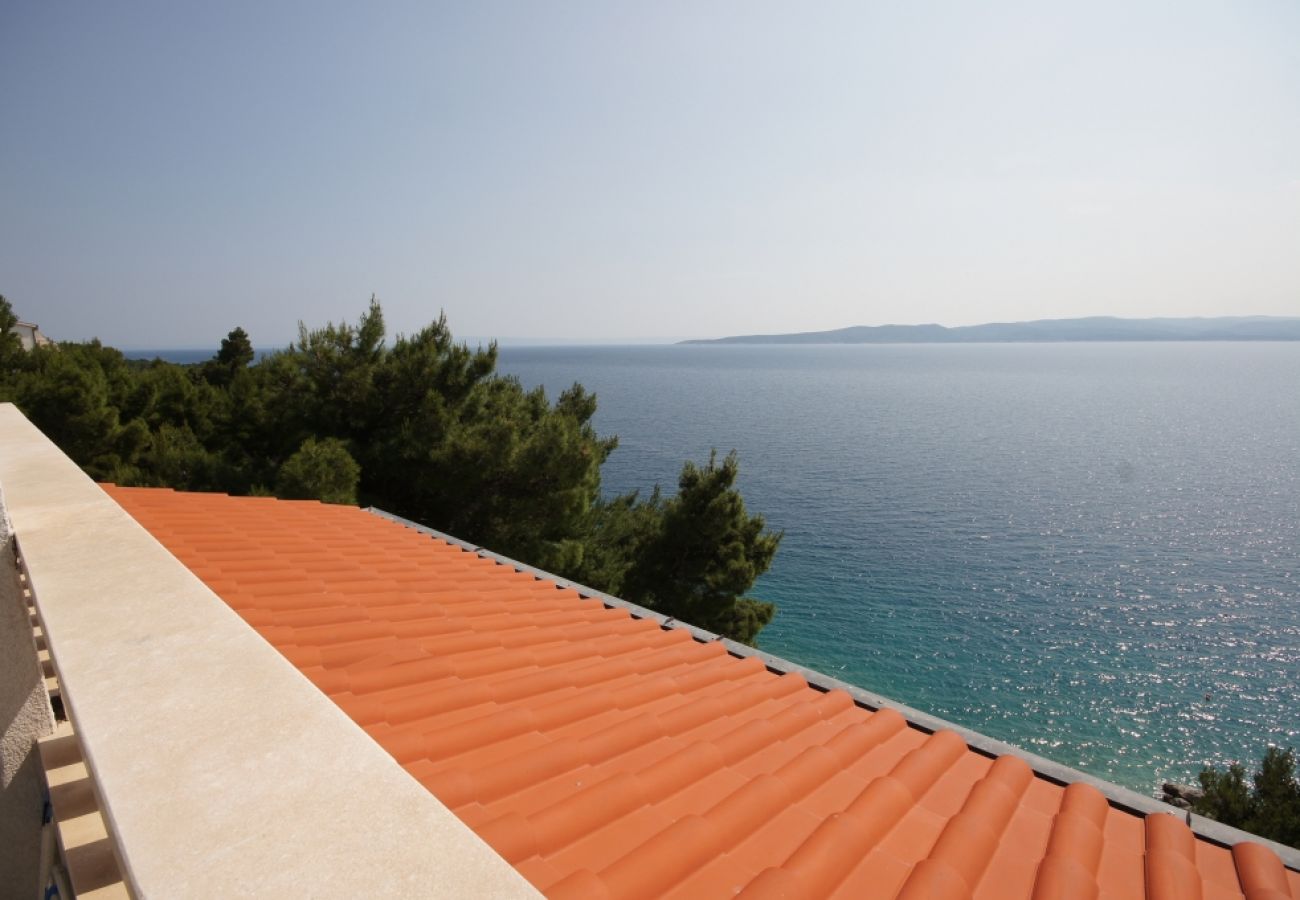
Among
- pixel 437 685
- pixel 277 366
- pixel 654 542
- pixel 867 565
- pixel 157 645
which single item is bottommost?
pixel 867 565

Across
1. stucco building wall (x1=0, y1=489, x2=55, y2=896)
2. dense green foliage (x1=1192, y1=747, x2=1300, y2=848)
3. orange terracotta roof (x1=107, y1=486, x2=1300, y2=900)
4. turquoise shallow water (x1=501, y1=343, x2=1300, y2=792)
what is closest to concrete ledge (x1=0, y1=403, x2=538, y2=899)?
stucco building wall (x1=0, y1=489, x2=55, y2=896)

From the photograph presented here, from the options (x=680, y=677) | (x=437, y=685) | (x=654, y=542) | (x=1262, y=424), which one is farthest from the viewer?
(x=1262, y=424)

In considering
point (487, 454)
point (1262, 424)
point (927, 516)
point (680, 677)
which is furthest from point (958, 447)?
point (680, 677)

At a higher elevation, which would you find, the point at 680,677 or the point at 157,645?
the point at 157,645

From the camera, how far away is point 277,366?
1938 centimetres

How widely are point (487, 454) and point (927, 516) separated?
3303cm

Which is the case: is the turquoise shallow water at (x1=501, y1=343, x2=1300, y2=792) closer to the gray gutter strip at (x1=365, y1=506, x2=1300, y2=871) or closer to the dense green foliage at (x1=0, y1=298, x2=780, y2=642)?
the dense green foliage at (x1=0, y1=298, x2=780, y2=642)

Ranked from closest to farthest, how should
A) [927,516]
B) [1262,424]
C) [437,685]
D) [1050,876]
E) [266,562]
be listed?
[1050,876] < [437,685] < [266,562] < [927,516] < [1262,424]

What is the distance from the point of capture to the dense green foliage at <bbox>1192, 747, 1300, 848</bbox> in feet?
35.3

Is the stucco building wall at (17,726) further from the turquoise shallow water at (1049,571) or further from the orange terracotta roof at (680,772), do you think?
the turquoise shallow water at (1049,571)

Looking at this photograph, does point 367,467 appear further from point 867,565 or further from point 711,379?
point 711,379

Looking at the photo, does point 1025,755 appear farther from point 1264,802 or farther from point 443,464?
point 443,464

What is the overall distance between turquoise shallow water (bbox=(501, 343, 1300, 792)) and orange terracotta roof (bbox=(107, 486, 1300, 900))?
795 inches

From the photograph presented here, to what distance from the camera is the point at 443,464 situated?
15297 mm
